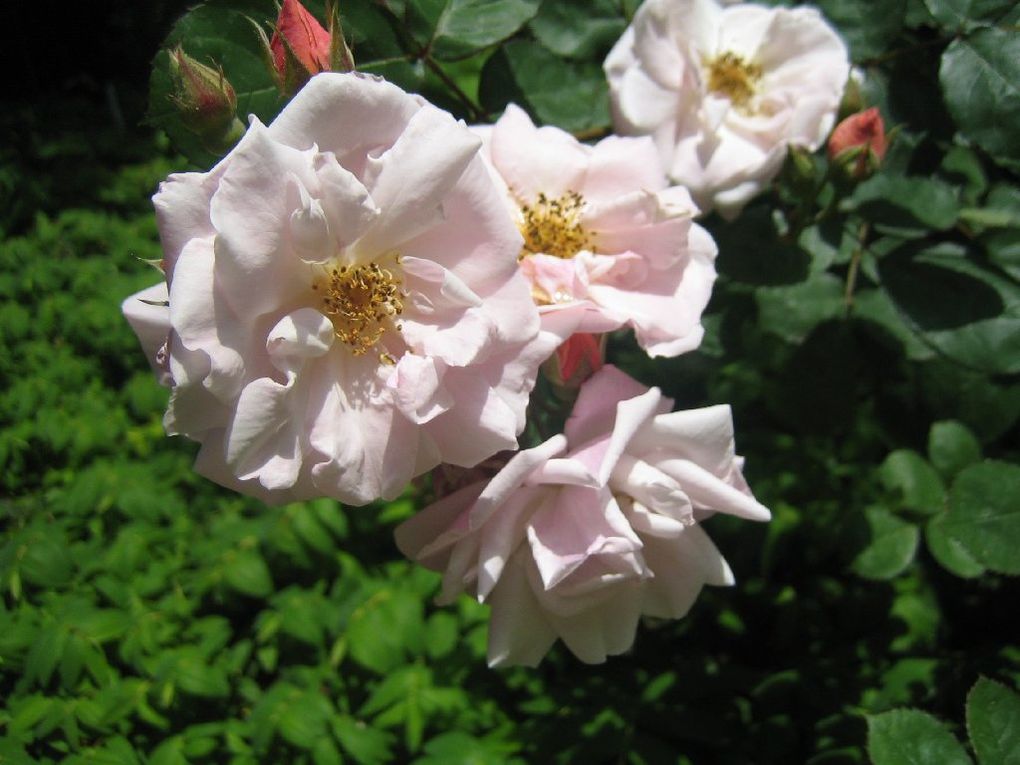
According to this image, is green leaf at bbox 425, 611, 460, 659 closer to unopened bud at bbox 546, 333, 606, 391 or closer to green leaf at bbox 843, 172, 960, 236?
unopened bud at bbox 546, 333, 606, 391

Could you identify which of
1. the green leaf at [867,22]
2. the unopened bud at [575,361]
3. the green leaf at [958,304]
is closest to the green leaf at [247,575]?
the unopened bud at [575,361]

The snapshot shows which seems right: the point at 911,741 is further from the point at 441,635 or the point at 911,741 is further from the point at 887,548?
the point at 441,635

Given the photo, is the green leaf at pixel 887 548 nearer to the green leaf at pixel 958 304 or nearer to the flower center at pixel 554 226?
the green leaf at pixel 958 304

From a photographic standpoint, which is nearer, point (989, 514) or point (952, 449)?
point (989, 514)

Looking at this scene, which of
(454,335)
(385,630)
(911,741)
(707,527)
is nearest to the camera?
(454,335)

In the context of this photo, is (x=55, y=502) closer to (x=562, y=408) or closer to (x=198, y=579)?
(x=198, y=579)

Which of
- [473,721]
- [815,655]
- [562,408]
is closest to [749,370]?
[815,655]

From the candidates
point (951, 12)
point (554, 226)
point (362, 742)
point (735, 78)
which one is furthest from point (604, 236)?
point (362, 742)
